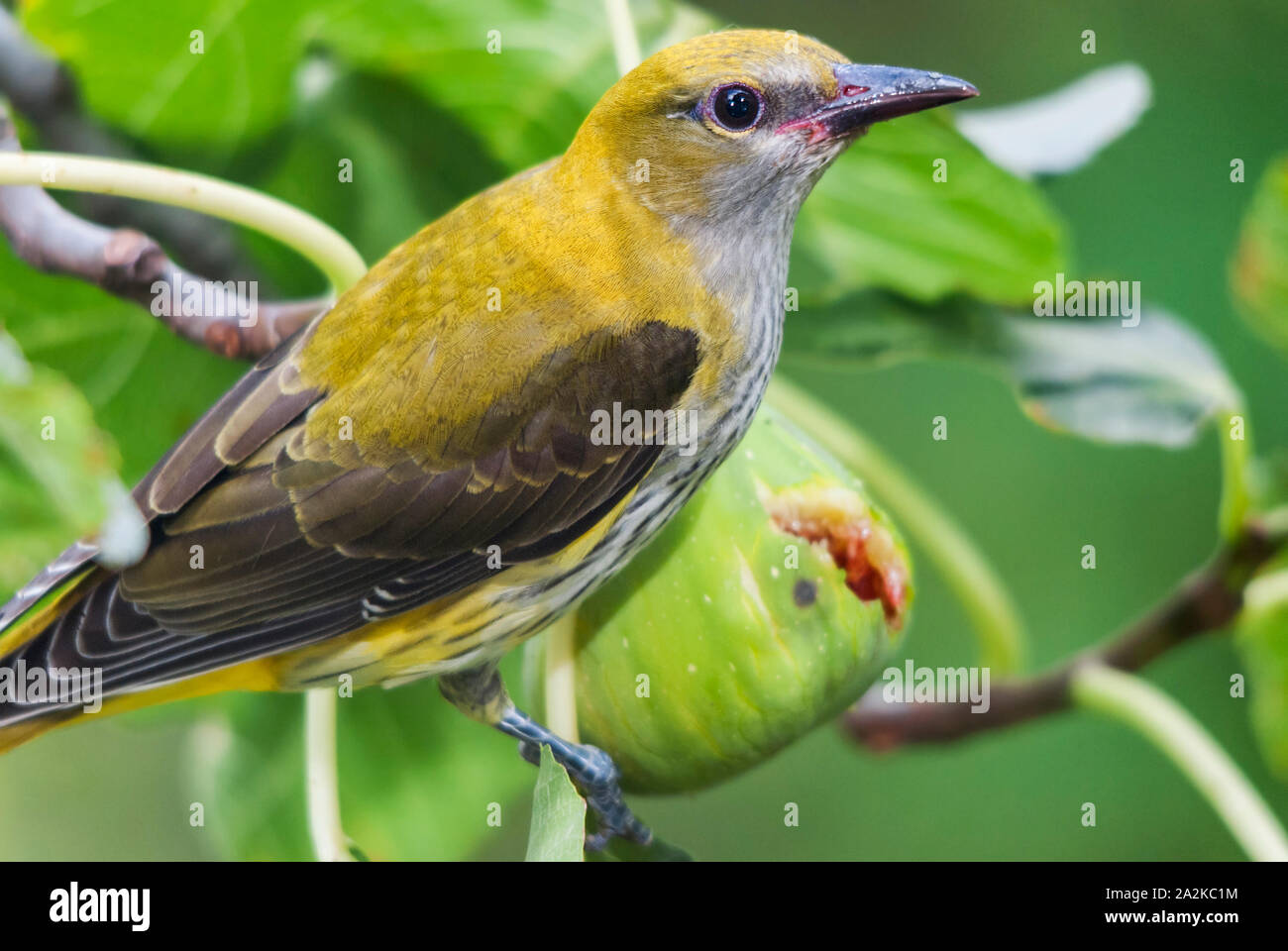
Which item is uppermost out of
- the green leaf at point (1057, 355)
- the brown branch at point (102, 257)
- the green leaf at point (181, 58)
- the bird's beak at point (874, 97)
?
the green leaf at point (181, 58)

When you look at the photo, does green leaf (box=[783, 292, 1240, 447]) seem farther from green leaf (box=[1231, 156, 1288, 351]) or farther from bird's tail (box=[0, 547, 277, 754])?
bird's tail (box=[0, 547, 277, 754])

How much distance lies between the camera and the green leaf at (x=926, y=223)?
7.82ft

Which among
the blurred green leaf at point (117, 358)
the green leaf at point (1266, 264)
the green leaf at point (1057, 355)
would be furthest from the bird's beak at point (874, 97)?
the blurred green leaf at point (117, 358)

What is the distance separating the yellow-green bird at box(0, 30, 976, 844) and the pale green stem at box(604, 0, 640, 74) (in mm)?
55

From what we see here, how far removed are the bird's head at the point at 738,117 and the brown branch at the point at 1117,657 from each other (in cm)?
94

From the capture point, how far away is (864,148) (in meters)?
2.49

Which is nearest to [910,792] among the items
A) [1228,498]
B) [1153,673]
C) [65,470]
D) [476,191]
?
[1153,673]

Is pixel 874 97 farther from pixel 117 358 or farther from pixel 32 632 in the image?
pixel 32 632

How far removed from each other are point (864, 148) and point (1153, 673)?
236 centimetres

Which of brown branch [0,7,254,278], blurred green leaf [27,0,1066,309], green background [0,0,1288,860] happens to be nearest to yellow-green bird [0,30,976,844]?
blurred green leaf [27,0,1066,309]

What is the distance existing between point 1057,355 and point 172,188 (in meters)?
1.54

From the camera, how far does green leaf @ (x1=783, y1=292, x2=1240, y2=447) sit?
2334 millimetres

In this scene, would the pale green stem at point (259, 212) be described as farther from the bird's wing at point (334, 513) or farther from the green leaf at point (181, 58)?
the green leaf at point (181, 58)

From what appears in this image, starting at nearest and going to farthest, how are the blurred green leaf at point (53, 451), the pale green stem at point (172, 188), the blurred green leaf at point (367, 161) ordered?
the blurred green leaf at point (53, 451), the pale green stem at point (172, 188), the blurred green leaf at point (367, 161)
